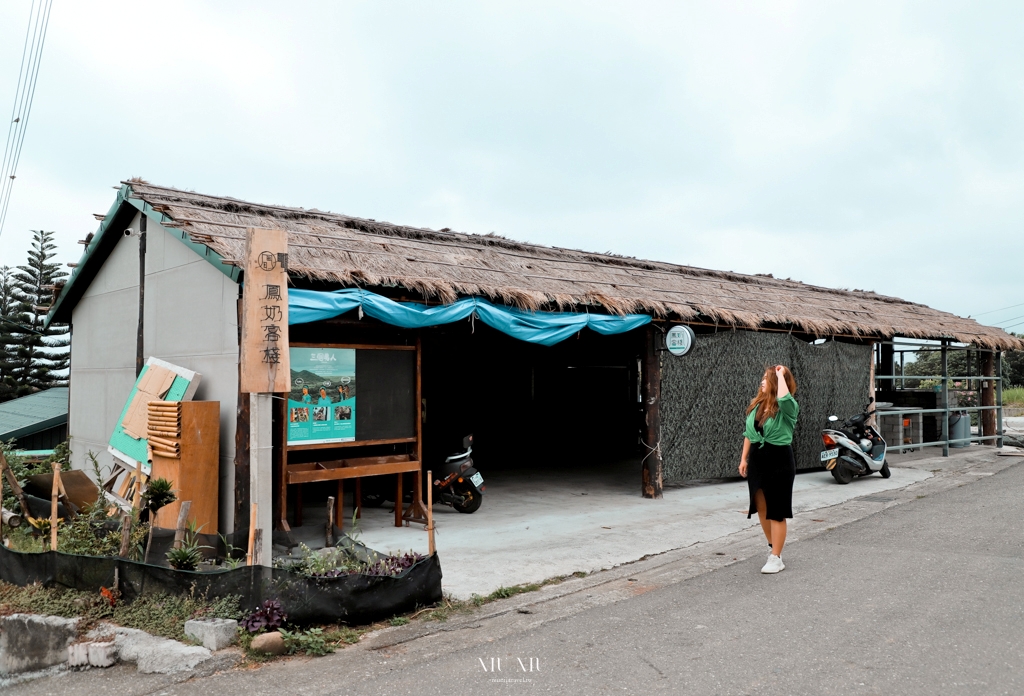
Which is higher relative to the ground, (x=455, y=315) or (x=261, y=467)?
(x=455, y=315)

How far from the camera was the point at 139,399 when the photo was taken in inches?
316

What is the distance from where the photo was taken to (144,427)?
7.69m

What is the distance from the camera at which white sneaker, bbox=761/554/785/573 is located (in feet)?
20.2

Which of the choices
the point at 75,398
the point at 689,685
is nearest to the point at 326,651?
the point at 689,685

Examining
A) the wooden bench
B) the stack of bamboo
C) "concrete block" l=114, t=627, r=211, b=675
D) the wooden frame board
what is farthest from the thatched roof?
"concrete block" l=114, t=627, r=211, b=675

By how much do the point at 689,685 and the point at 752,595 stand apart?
1.86 m

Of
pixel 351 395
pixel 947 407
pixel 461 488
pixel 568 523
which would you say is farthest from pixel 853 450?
pixel 351 395

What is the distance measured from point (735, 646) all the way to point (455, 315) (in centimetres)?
445

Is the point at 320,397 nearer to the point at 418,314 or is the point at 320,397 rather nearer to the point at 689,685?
the point at 418,314

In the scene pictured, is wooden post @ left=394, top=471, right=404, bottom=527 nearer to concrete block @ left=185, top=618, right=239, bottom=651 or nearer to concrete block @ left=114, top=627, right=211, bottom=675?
concrete block @ left=185, top=618, right=239, bottom=651

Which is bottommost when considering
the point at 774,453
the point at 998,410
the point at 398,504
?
the point at 398,504

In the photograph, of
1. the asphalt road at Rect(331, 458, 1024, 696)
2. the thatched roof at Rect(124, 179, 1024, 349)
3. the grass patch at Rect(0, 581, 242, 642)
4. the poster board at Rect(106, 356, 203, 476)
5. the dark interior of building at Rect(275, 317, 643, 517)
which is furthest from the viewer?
the dark interior of building at Rect(275, 317, 643, 517)

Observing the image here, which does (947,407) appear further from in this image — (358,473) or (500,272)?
(358,473)

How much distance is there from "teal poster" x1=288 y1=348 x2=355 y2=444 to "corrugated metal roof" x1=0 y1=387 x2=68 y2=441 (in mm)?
9267
